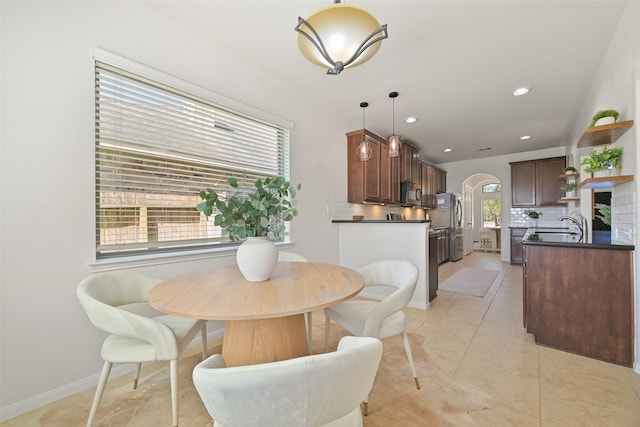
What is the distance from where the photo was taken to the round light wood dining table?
98 centimetres

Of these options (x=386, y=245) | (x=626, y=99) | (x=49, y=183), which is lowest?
(x=386, y=245)

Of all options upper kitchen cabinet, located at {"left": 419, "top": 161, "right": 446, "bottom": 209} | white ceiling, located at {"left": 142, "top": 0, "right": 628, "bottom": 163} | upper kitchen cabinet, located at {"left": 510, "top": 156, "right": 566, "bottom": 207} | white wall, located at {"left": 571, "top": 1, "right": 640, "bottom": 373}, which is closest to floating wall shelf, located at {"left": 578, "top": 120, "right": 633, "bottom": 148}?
white wall, located at {"left": 571, "top": 1, "right": 640, "bottom": 373}

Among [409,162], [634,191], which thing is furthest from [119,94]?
→ [409,162]

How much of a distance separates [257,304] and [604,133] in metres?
2.90

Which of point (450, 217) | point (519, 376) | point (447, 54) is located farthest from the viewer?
point (450, 217)

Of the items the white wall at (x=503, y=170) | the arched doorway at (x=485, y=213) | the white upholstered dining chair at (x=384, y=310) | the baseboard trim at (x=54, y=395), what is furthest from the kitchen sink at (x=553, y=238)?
the arched doorway at (x=485, y=213)

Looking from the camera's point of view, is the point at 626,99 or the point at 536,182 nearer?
the point at 626,99

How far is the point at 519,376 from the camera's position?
1.75 metres

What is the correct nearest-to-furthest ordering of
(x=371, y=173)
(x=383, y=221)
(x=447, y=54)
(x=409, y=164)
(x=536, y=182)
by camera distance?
(x=447, y=54) < (x=383, y=221) < (x=371, y=173) < (x=409, y=164) < (x=536, y=182)

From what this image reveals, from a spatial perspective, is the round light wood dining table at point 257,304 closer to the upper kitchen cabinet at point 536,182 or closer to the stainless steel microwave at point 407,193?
the stainless steel microwave at point 407,193

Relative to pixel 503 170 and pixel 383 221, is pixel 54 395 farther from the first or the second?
pixel 503 170

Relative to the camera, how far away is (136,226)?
1.94m

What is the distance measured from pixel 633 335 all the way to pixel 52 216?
388cm

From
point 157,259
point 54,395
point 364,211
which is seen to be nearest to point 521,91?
point 364,211
